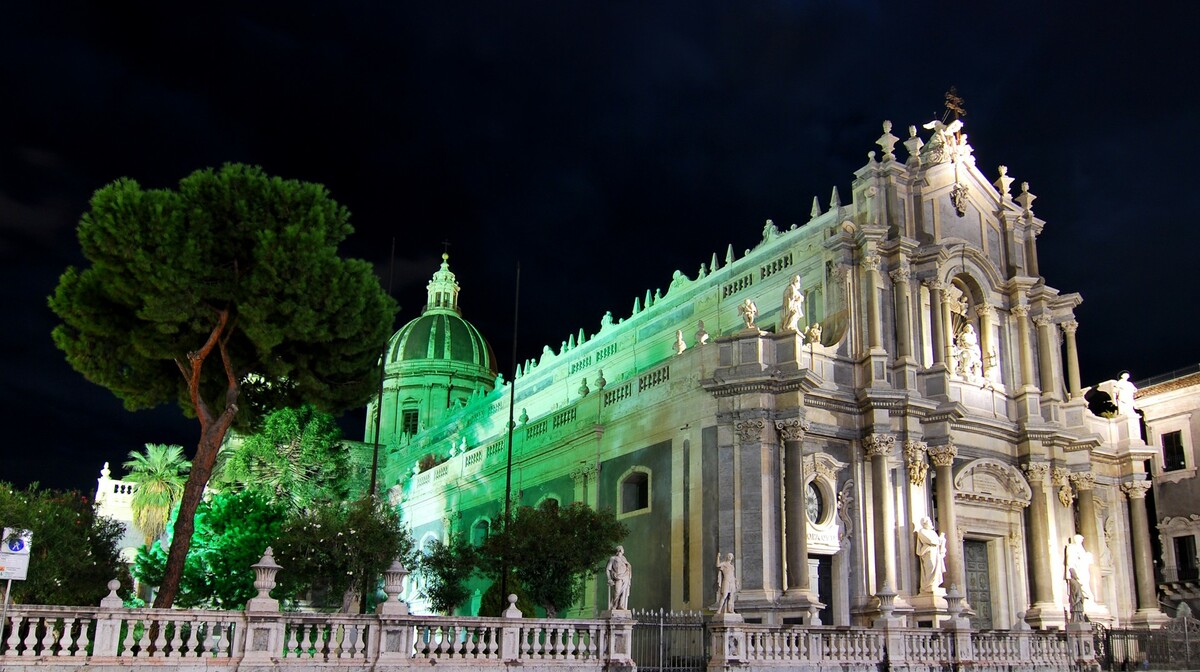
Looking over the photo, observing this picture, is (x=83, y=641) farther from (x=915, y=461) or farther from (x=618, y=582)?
(x=915, y=461)

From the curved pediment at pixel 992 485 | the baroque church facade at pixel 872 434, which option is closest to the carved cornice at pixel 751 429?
the baroque church facade at pixel 872 434

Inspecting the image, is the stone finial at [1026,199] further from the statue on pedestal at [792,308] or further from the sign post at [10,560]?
the sign post at [10,560]

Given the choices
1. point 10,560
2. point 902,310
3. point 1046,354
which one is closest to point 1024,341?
point 1046,354

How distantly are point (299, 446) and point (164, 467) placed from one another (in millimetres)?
17595

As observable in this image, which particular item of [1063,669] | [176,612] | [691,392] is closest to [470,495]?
[691,392]

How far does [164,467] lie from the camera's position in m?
58.6

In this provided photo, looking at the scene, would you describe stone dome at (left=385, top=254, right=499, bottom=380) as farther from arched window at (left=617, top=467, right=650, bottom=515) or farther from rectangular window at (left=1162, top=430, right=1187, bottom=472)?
rectangular window at (left=1162, top=430, right=1187, bottom=472)

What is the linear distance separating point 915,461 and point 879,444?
151cm

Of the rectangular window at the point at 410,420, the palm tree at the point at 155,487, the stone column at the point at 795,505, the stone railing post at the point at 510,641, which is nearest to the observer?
the stone railing post at the point at 510,641

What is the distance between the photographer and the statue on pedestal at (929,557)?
102ft

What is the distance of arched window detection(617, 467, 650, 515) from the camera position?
34062 millimetres

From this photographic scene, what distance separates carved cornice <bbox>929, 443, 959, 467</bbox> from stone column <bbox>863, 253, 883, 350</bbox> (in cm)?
373

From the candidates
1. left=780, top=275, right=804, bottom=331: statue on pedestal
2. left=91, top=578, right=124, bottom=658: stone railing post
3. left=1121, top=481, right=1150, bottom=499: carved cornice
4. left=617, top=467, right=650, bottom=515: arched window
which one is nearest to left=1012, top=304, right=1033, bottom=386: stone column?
left=1121, top=481, right=1150, bottom=499: carved cornice

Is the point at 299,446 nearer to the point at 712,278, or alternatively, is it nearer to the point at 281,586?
the point at 281,586
